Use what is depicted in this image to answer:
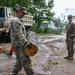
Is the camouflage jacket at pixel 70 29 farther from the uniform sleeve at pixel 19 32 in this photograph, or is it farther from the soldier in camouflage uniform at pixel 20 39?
the uniform sleeve at pixel 19 32

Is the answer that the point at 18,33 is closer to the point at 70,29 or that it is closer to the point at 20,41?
the point at 20,41

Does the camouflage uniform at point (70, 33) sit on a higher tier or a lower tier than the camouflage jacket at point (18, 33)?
lower

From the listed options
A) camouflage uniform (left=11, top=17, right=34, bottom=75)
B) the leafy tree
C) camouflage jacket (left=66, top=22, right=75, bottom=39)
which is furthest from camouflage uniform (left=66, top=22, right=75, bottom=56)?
the leafy tree

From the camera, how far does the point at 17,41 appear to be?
7.43 m

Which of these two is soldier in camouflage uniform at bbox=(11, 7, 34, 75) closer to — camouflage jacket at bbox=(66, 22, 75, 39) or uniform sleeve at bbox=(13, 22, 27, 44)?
uniform sleeve at bbox=(13, 22, 27, 44)

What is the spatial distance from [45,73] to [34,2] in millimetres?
41870

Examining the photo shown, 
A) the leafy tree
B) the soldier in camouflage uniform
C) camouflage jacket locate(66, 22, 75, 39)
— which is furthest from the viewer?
the leafy tree

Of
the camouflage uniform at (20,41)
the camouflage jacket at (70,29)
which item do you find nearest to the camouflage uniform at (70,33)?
the camouflage jacket at (70,29)

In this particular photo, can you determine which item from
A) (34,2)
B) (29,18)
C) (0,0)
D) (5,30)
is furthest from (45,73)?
(34,2)

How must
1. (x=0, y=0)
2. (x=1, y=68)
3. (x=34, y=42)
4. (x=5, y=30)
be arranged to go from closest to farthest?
(x=34, y=42) → (x=1, y=68) → (x=5, y=30) → (x=0, y=0)

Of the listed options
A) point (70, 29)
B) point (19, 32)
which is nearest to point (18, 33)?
point (19, 32)

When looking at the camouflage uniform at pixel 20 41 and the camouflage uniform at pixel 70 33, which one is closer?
the camouflage uniform at pixel 20 41

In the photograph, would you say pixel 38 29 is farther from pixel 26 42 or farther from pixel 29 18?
pixel 26 42

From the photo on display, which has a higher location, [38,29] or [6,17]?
[6,17]
